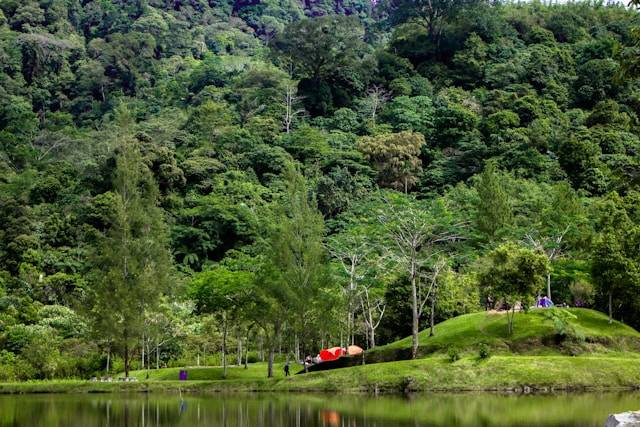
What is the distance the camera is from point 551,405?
1353 inches

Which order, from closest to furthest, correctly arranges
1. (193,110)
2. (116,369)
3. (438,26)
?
(116,369)
(193,110)
(438,26)

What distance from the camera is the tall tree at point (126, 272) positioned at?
56344 mm

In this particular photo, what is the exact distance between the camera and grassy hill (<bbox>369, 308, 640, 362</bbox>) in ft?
159

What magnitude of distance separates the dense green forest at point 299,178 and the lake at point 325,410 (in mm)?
9444

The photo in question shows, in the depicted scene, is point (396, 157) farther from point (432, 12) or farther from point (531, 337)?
point (531, 337)

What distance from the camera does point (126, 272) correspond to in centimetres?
5944

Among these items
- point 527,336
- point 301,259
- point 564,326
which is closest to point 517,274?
point 527,336

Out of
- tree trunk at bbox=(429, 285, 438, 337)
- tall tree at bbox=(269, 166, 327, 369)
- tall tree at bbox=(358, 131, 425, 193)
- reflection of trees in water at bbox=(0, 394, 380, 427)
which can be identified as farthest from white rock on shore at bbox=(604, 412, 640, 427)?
tall tree at bbox=(358, 131, 425, 193)

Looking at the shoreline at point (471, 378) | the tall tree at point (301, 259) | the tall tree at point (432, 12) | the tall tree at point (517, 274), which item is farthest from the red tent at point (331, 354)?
the tall tree at point (432, 12)

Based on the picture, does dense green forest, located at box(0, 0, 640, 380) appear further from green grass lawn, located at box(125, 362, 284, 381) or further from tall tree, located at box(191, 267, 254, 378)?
green grass lawn, located at box(125, 362, 284, 381)

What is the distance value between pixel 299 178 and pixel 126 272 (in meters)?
14.8

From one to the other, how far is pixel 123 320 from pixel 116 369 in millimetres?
6913

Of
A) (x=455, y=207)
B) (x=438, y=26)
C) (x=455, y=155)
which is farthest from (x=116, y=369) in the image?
(x=438, y=26)

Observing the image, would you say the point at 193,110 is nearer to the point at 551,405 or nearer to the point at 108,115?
the point at 108,115
